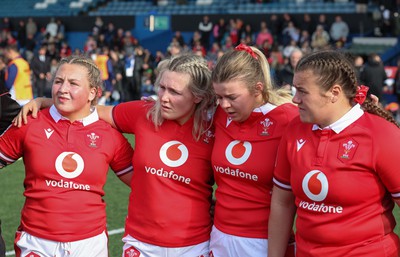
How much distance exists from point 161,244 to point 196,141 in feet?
1.76

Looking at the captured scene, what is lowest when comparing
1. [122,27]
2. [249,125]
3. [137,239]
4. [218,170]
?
[122,27]

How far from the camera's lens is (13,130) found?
11.4ft

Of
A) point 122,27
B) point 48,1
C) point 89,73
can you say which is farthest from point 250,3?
point 89,73

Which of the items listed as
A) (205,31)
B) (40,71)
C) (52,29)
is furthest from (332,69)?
(52,29)

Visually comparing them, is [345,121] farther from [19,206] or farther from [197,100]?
[19,206]

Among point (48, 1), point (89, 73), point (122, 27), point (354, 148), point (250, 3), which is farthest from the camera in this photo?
point (48, 1)

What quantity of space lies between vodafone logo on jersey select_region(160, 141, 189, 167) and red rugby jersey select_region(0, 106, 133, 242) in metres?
0.32

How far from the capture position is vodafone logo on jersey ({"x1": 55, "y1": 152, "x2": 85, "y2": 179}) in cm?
343

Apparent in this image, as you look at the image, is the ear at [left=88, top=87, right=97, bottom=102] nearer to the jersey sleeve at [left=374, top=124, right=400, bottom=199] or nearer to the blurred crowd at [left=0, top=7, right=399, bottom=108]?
the jersey sleeve at [left=374, top=124, right=400, bottom=199]

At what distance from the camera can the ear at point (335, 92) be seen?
281 centimetres

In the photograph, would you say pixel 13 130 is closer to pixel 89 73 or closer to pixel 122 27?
pixel 89 73

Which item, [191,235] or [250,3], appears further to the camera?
[250,3]

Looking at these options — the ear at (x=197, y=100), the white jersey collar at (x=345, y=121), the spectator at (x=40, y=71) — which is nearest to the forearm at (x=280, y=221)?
the white jersey collar at (x=345, y=121)

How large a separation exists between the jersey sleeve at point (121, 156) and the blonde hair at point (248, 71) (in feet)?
2.27
